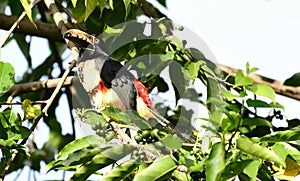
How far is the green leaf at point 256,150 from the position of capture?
1425 millimetres

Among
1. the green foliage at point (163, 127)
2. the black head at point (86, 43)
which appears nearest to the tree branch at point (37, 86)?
the green foliage at point (163, 127)

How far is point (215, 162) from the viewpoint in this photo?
1399 mm

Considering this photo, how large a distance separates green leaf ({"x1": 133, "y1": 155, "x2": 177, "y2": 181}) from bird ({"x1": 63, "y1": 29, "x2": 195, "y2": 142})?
0.79 meters

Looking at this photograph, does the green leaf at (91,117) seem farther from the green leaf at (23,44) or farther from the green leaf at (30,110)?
the green leaf at (23,44)

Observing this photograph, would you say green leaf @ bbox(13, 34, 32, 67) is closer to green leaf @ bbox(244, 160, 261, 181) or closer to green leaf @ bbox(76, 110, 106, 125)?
green leaf @ bbox(76, 110, 106, 125)

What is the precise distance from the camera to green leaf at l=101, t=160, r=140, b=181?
164 centimetres

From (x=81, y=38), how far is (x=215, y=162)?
106 centimetres

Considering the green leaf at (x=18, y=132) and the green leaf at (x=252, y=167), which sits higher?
the green leaf at (x=252, y=167)

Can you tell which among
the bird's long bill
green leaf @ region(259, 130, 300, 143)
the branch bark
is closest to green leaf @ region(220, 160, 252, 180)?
green leaf @ region(259, 130, 300, 143)

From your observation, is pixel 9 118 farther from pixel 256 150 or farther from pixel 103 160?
pixel 256 150

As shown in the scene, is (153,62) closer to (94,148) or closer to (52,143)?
(94,148)

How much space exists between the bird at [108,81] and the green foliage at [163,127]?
0.04 meters

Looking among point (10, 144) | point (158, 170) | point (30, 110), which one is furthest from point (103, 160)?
point (30, 110)

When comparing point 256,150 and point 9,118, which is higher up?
point 256,150
